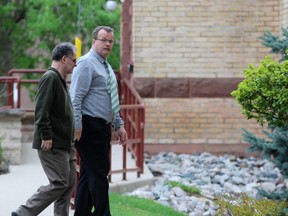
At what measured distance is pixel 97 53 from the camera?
9.41 m

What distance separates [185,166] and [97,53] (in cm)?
716

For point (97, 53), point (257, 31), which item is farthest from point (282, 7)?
point (97, 53)

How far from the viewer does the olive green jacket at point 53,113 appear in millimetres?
8820

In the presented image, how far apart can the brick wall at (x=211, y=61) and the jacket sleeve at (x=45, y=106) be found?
8.56m

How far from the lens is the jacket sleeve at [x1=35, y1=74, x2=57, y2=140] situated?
8.80 meters

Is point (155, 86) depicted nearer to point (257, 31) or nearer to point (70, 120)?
point (257, 31)

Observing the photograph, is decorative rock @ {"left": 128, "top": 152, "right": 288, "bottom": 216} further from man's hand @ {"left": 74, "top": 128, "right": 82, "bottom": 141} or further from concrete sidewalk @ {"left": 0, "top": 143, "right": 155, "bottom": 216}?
man's hand @ {"left": 74, "top": 128, "right": 82, "bottom": 141}

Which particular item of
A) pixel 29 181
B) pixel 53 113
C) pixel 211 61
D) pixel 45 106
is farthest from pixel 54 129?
pixel 211 61

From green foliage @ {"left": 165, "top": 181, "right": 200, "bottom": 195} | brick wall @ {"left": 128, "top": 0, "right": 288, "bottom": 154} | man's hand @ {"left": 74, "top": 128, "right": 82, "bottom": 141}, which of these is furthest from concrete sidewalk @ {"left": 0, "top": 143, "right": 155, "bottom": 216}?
man's hand @ {"left": 74, "top": 128, "right": 82, "bottom": 141}

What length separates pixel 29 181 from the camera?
13367 millimetres

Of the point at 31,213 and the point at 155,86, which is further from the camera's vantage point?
the point at 155,86

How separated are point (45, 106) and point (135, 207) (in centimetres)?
331

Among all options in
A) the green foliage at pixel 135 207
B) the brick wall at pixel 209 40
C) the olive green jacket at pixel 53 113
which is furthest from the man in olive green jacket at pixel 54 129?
the brick wall at pixel 209 40

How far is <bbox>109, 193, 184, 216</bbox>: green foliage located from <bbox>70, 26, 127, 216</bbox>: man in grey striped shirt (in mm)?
1626
